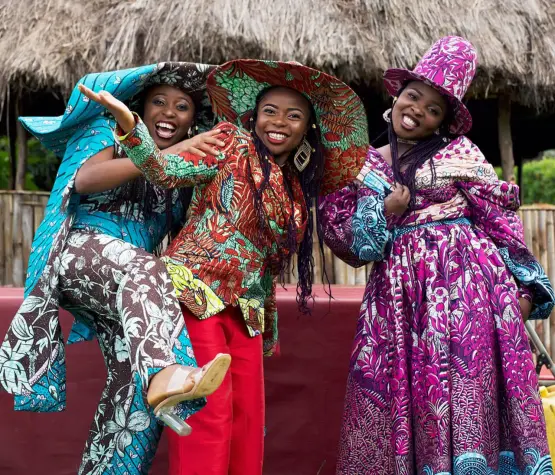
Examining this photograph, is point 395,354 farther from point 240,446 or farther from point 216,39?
point 216,39

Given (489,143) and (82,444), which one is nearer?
(82,444)

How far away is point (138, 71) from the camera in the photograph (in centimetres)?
315

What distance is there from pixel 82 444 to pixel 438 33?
561 centimetres

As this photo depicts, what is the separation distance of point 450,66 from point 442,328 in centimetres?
110

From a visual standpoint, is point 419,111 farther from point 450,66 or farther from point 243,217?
point 243,217

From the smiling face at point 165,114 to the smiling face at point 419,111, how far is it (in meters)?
0.94

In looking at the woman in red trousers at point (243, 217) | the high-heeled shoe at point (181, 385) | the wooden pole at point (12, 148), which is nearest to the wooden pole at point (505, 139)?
the wooden pole at point (12, 148)

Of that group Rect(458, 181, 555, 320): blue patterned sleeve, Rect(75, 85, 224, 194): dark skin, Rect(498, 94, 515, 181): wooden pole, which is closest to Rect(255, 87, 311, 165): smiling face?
Rect(75, 85, 224, 194): dark skin

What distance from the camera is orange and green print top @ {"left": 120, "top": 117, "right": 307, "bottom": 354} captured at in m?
3.00

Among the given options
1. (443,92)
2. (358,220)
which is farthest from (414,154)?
(358,220)

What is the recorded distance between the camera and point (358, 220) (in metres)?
3.56

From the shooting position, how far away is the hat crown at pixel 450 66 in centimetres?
360

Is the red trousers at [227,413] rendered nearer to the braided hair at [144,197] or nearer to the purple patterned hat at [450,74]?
the braided hair at [144,197]

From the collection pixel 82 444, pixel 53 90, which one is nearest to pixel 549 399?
pixel 82 444
